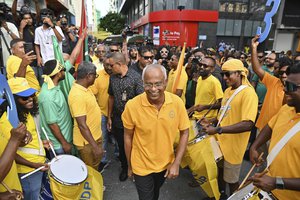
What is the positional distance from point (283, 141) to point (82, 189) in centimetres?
213

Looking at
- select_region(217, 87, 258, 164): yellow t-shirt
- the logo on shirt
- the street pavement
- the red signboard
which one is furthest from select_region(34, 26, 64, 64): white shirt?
the red signboard

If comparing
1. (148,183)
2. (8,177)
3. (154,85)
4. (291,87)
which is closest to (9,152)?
(8,177)

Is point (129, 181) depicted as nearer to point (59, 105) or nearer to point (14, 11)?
point (59, 105)

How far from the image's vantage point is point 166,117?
2.51 m

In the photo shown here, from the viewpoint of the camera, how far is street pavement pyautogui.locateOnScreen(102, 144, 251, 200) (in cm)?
371

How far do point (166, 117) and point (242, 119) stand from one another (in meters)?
1.00

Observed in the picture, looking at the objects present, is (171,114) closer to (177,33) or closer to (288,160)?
(288,160)

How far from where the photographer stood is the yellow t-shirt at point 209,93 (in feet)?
12.8

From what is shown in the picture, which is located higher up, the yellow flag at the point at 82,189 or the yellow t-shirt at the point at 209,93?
the yellow t-shirt at the point at 209,93

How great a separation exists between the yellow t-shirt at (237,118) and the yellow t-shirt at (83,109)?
1775 mm

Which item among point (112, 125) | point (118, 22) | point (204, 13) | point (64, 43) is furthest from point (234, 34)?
point (118, 22)

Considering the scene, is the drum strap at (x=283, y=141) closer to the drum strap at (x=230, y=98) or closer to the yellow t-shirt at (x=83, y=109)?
the drum strap at (x=230, y=98)

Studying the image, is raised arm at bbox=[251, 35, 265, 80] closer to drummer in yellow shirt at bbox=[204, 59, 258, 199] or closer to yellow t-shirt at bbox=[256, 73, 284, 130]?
yellow t-shirt at bbox=[256, 73, 284, 130]

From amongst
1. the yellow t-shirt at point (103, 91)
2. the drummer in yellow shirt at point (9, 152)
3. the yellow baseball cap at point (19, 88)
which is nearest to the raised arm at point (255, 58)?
the yellow t-shirt at point (103, 91)
